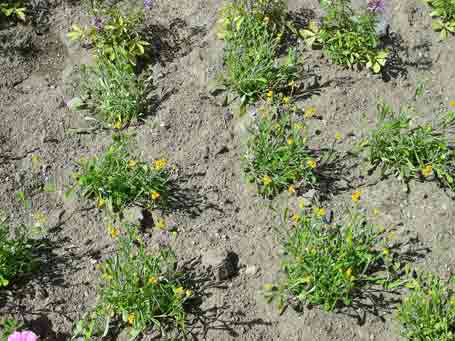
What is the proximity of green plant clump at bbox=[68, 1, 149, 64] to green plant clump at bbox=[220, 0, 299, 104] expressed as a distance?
28.4 inches

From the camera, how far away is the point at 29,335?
342 centimetres

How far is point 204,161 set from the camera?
4.58 meters

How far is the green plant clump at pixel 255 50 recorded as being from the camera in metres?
4.79

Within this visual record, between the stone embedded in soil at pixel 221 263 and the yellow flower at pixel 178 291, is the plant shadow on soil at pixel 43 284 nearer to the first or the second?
the yellow flower at pixel 178 291

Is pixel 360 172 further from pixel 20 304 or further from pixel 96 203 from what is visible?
pixel 20 304

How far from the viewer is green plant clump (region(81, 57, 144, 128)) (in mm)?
4713

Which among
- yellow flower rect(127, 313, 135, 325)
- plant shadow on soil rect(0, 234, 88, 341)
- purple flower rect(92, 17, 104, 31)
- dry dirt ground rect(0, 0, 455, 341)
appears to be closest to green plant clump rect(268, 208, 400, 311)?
dry dirt ground rect(0, 0, 455, 341)

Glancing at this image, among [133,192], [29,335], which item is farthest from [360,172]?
[29,335]

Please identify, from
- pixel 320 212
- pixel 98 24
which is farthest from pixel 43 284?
pixel 98 24

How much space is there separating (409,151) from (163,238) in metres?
1.85

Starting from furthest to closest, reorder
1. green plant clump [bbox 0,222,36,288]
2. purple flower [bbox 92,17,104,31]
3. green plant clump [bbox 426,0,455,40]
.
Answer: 1. green plant clump [bbox 426,0,455,40]
2. purple flower [bbox 92,17,104,31]
3. green plant clump [bbox 0,222,36,288]

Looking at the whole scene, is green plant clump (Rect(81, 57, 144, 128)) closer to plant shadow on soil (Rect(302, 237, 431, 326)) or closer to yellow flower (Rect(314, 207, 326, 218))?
yellow flower (Rect(314, 207, 326, 218))

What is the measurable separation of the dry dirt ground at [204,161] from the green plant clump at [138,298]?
0.17 m

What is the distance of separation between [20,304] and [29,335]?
526 millimetres
